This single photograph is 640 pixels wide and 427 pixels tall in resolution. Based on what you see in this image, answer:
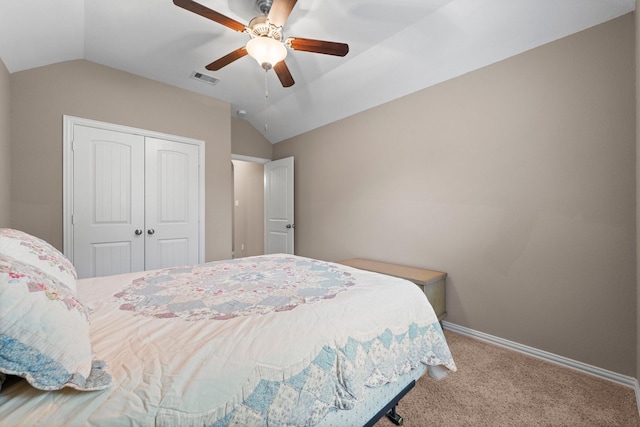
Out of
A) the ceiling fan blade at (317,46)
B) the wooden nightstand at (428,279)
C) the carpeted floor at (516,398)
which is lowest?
the carpeted floor at (516,398)

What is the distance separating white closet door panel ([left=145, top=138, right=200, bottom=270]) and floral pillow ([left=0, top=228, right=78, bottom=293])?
204 cm

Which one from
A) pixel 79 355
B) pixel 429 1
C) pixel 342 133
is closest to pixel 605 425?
pixel 79 355

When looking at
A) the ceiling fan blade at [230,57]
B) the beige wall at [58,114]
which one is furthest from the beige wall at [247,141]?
the ceiling fan blade at [230,57]

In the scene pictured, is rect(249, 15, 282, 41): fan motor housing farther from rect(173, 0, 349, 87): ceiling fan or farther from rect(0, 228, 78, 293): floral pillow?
rect(0, 228, 78, 293): floral pillow

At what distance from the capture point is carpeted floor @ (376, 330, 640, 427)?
1546 mm

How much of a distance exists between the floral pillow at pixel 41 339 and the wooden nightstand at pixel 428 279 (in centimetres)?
232

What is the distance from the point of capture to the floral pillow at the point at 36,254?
41.9 inches

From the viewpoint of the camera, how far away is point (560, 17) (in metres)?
2.00

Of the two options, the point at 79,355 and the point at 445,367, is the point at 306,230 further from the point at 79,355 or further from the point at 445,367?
the point at 79,355

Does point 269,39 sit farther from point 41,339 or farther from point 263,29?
point 41,339

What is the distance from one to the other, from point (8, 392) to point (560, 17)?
3.41 m

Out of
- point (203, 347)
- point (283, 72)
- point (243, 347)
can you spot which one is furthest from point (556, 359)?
point (283, 72)

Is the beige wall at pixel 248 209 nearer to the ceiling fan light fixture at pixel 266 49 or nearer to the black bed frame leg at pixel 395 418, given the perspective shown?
the ceiling fan light fixture at pixel 266 49

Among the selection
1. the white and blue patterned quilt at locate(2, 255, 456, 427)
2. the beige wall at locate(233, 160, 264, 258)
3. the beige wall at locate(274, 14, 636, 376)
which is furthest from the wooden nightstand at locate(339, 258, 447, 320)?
the beige wall at locate(233, 160, 264, 258)
